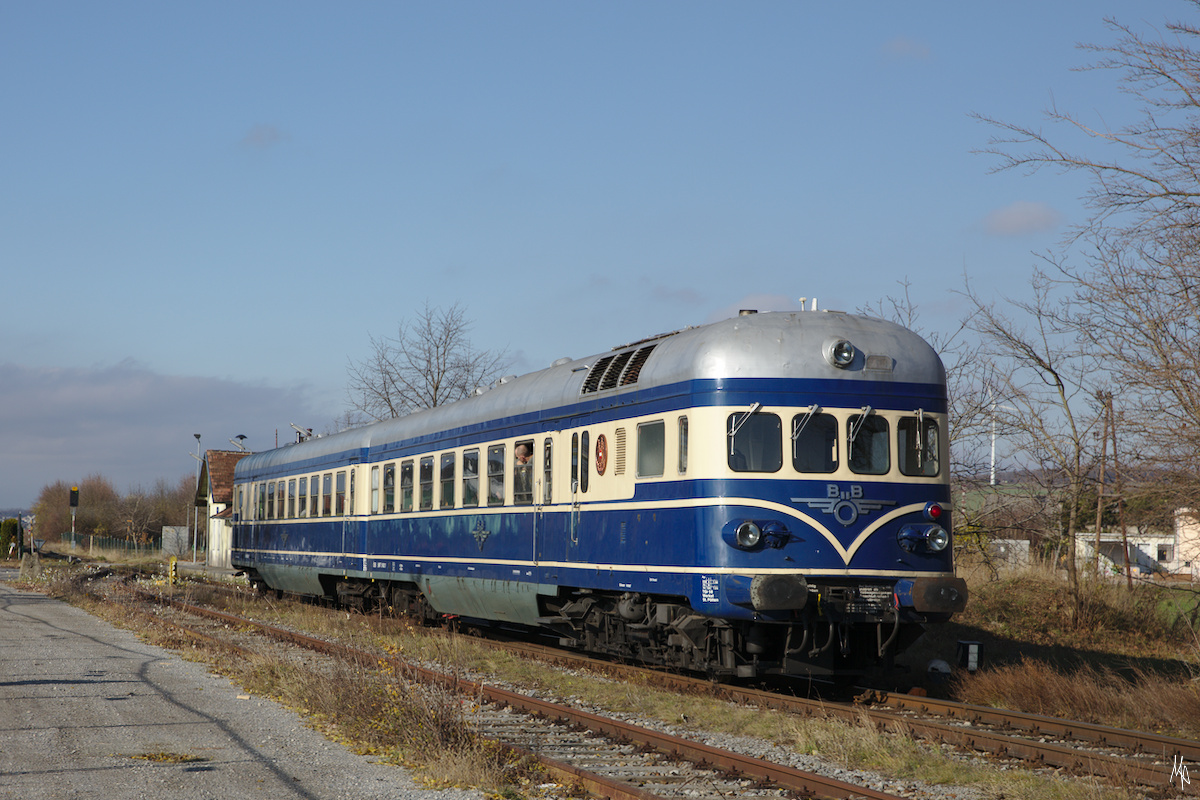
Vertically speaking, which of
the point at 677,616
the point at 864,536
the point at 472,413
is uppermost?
the point at 472,413

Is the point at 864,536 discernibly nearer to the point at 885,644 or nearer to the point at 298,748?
the point at 885,644

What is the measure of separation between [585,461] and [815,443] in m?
3.05

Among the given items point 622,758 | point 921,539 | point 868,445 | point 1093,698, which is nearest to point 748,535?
point 868,445

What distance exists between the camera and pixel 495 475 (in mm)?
15711

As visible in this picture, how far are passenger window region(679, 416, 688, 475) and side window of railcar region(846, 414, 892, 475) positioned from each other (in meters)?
1.54

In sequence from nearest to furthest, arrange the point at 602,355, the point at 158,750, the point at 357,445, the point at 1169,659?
the point at 158,750 → the point at 602,355 → the point at 1169,659 → the point at 357,445

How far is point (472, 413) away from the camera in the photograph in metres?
16.8

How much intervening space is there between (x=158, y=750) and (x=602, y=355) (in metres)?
6.81

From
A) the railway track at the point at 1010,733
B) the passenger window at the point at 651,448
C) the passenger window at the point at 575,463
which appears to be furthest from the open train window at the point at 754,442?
the passenger window at the point at 575,463

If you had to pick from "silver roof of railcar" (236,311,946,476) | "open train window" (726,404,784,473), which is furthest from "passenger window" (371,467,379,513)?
"open train window" (726,404,784,473)

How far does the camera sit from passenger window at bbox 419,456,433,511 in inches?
707

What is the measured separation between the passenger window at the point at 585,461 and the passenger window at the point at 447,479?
4241 millimetres

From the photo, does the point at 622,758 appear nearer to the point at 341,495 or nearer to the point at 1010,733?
the point at 1010,733

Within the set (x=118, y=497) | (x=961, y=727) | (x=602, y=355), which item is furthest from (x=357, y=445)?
(x=118, y=497)
